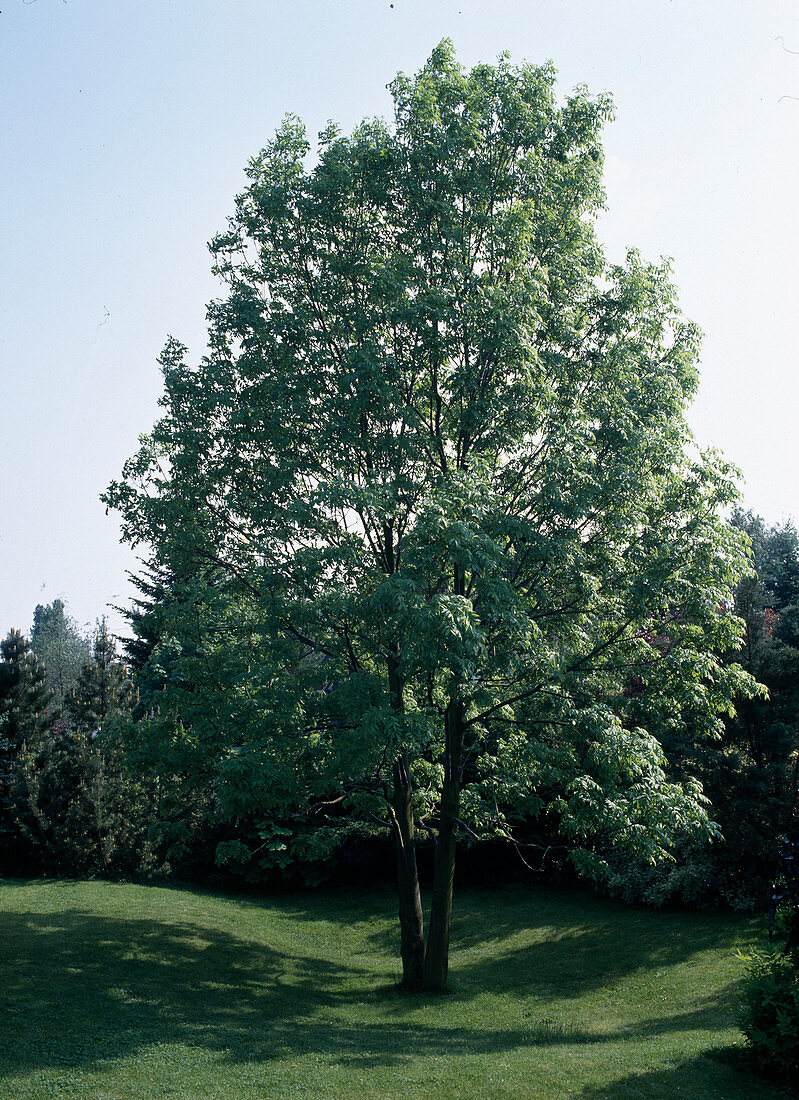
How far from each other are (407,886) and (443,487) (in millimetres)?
9117

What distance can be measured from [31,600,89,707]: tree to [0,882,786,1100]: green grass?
8580 centimetres

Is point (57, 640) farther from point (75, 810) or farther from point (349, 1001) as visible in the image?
point (349, 1001)

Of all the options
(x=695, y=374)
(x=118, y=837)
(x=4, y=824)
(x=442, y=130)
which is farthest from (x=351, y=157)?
(x=4, y=824)

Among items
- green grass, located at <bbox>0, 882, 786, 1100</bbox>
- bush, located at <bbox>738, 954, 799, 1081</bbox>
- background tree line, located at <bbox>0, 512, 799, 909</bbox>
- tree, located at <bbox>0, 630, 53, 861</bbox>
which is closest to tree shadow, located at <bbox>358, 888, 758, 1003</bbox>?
green grass, located at <bbox>0, 882, 786, 1100</bbox>

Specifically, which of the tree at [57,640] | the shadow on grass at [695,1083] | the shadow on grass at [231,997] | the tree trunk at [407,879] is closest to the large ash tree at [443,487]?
the tree trunk at [407,879]

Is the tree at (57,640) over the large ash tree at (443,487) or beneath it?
over

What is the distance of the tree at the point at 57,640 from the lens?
116875mm

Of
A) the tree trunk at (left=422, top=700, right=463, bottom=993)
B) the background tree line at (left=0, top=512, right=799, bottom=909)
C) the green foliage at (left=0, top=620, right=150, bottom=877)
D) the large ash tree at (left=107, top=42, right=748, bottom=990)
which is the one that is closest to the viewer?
the large ash tree at (left=107, top=42, right=748, bottom=990)

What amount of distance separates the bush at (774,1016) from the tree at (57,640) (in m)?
99.3

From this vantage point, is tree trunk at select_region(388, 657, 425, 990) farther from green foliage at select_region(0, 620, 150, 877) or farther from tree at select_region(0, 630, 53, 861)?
tree at select_region(0, 630, 53, 861)

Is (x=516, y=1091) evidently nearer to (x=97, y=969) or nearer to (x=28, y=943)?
(x=97, y=969)

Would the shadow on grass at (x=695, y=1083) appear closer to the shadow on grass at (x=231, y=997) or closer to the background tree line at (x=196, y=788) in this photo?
the shadow on grass at (x=231, y=997)

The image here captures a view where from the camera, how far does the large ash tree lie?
13.4 meters

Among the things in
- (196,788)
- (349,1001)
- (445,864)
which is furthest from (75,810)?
(445,864)
